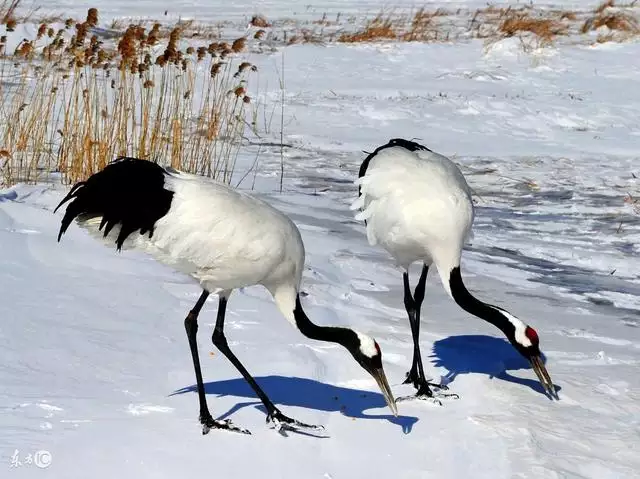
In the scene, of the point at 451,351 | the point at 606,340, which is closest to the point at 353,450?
the point at 451,351

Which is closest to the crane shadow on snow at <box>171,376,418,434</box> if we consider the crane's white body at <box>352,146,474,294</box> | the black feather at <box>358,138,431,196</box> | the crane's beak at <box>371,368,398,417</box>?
the crane's beak at <box>371,368,398,417</box>

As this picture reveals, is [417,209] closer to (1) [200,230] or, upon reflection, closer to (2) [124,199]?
(1) [200,230]

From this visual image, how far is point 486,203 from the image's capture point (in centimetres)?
927

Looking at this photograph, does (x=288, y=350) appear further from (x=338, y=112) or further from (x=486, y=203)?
(x=338, y=112)

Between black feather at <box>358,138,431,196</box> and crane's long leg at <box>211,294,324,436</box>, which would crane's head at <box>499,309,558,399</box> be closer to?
crane's long leg at <box>211,294,324,436</box>

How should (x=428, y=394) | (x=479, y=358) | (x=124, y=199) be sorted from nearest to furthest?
(x=124, y=199)
(x=428, y=394)
(x=479, y=358)

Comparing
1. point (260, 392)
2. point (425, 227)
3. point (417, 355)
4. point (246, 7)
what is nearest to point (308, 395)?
point (260, 392)

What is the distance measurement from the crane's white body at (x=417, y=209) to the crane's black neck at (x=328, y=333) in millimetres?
823

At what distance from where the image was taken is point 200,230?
4.68 m

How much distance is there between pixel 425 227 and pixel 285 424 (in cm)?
130

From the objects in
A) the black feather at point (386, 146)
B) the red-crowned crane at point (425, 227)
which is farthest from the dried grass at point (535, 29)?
the red-crowned crane at point (425, 227)

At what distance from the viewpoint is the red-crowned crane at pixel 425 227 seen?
5266 mm

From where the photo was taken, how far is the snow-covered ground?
431 centimetres

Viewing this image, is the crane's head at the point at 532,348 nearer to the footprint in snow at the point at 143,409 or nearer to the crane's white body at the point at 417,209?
the crane's white body at the point at 417,209
